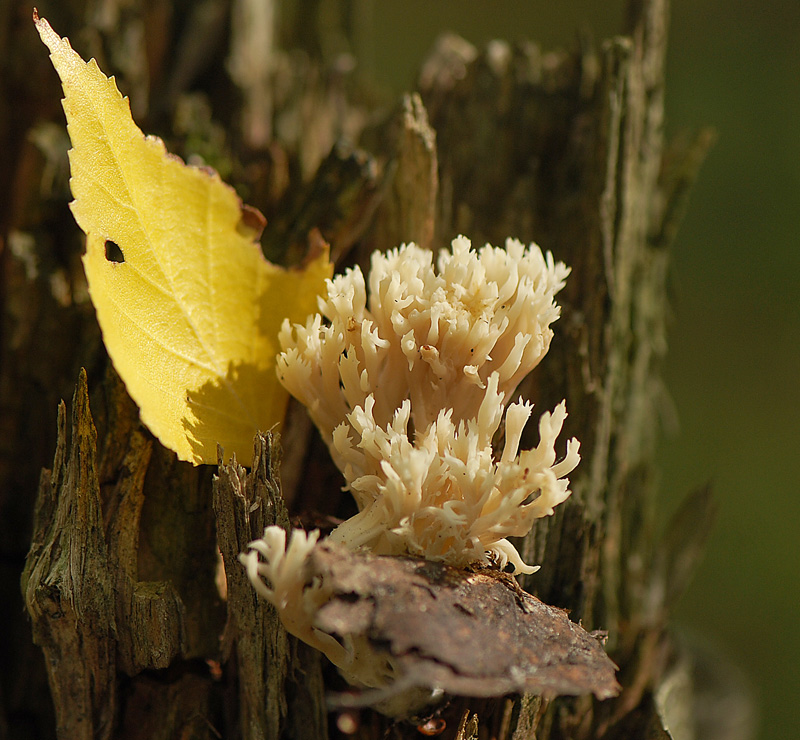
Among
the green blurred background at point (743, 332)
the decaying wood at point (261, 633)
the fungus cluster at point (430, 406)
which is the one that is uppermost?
the green blurred background at point (743, 332)

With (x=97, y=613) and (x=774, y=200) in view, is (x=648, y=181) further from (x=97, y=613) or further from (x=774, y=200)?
(x=774, y=200)

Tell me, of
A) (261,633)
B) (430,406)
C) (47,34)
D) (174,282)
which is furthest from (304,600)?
(47,34)

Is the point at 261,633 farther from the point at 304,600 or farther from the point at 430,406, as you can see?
the point at 430,406

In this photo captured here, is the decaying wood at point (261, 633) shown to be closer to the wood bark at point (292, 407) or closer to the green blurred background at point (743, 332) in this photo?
the wood bark at point (292, 407)

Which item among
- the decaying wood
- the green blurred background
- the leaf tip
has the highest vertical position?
the green blurred background

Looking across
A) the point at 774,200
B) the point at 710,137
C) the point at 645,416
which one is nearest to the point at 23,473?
the point at 645,416

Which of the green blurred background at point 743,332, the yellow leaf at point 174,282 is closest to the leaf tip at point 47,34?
the yellow leaf at point 174,282

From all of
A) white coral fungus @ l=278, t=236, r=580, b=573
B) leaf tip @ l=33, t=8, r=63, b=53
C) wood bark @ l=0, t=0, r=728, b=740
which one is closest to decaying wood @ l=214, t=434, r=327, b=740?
wood bark @ l=0, t=0, r=728, b=740

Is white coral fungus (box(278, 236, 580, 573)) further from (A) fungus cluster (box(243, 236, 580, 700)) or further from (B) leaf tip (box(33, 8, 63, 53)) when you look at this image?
(B) leaf tip (box(33, 8, 63, 53))
